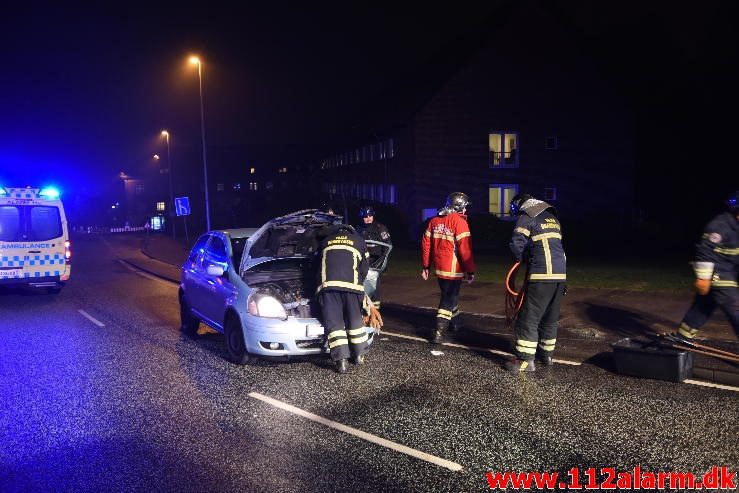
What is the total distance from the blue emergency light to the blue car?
6.20 m

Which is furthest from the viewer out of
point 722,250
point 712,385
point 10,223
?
point 10,223

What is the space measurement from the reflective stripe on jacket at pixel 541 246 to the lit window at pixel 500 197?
21316mm

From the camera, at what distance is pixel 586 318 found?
920 centimetres

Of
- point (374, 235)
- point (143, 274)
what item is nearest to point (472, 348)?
point (374, 235)

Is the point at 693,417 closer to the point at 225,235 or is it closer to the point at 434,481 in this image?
the point at 434,481

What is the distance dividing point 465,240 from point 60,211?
33.0 feet

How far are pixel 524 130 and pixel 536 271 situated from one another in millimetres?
22694

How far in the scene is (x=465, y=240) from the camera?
325 inches

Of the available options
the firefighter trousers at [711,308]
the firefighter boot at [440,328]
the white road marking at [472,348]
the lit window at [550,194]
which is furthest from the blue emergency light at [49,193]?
the lit window at [550,194]

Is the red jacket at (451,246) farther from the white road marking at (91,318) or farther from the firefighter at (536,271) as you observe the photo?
the white road marking at (91,318)

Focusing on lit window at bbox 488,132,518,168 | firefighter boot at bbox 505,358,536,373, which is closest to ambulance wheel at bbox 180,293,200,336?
firefighter boot at bbox 505,358,536,373

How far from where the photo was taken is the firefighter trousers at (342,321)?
22.3 ft

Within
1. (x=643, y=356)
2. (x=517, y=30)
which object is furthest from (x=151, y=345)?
(x=517, y=30)

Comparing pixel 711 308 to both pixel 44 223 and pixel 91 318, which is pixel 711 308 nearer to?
pixel 91 318
